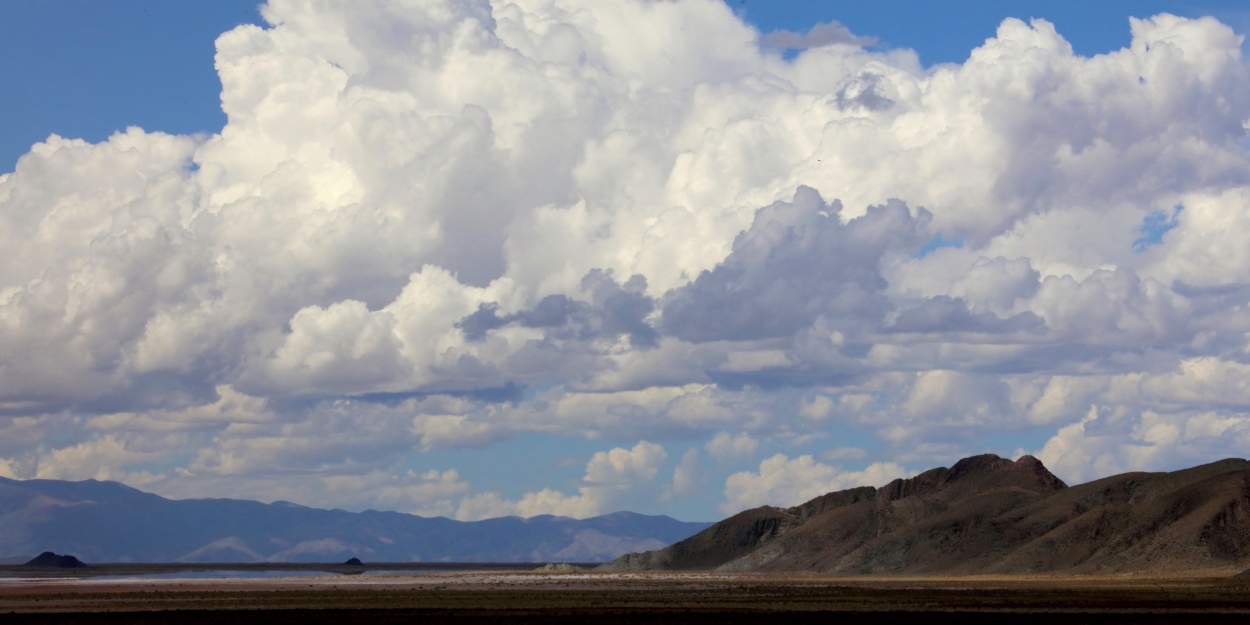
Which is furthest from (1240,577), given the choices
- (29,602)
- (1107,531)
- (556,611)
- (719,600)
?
(29,602)

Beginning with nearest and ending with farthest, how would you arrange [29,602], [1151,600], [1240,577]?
[1151,600] → [29,602] → [1240,577]

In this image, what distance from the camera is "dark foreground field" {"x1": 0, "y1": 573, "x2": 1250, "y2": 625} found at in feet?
302

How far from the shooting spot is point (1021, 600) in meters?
112

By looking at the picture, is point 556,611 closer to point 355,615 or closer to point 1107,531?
point 355,615

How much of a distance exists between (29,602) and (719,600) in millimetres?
59268

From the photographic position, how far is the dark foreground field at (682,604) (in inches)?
3625

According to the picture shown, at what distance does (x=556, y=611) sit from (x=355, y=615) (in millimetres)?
14250

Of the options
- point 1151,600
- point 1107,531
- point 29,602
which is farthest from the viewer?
point 1107,531

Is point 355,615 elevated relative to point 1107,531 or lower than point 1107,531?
lower

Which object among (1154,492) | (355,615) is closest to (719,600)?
(355,615)

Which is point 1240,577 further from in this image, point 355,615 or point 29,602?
point 29,602

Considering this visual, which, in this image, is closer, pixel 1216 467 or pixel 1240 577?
pixel 1240 577

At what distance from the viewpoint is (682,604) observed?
109 meters

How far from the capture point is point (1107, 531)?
186 metres
